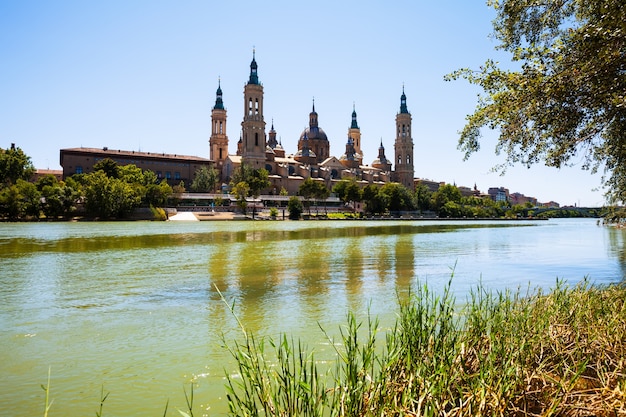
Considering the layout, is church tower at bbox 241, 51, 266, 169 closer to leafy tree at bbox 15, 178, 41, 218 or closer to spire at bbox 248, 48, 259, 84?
spire at bbox 248, 48, 259, 84

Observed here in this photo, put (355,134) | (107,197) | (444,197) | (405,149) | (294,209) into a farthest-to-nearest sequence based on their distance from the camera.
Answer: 1. (355,134)
2. (405,149)
3. (444,197)
4. (294,209)
5. (107,197)

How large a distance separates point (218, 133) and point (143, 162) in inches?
1187

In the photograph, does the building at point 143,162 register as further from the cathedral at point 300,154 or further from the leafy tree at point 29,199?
the leafy tree at point 29,199

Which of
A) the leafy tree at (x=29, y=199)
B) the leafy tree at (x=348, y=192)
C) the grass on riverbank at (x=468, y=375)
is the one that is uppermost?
the leafy tree at (x=348, y=192)

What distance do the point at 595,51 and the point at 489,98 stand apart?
2.74m

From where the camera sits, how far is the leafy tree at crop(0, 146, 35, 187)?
78938 millimetres

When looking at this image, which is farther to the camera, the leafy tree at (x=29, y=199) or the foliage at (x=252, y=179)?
the foliage at (x=252, y=179)

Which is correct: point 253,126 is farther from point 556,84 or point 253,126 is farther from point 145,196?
point 556,84

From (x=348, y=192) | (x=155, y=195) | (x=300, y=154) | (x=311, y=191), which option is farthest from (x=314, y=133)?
(x=155, y=195)

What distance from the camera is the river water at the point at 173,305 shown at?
6832 millimetres

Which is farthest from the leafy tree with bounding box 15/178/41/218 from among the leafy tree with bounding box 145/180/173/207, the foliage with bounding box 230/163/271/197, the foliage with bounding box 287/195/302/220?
the foliage with bounding box 287/195/302/220

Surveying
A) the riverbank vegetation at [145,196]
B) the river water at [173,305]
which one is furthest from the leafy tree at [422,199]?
the river water at [173,305]

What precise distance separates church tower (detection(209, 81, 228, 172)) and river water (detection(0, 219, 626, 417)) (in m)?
113

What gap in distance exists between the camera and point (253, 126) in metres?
122
